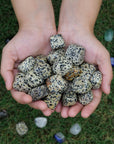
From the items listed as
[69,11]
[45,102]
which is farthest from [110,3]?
[45,102]

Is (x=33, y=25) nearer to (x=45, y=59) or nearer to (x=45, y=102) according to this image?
(x=45, y=59)

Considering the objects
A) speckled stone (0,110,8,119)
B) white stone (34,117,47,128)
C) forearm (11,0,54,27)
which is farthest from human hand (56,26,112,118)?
speckled stone (0,110,8,119)

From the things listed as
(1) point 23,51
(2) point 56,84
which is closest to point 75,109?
(2) point 56,84

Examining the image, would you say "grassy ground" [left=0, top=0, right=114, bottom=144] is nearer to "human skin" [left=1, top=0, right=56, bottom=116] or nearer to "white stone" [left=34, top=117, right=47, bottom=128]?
"white stone" [left=34, top=117, right=47, bottom=128]

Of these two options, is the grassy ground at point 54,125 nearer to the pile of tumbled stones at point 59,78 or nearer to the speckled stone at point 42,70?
the pile of tumbled stones at point 59,78

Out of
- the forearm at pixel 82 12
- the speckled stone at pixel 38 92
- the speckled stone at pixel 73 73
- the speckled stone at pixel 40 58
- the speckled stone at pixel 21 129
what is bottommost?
the speckled stone at pixel 21 129

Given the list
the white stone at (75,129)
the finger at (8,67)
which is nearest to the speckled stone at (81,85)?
the finger at (8,67)

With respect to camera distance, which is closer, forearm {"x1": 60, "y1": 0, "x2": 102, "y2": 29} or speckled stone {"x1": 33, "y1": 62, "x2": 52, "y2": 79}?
speckled stone {"x1": 33, "y1": 62, "x2": 52, "y2": 79}
